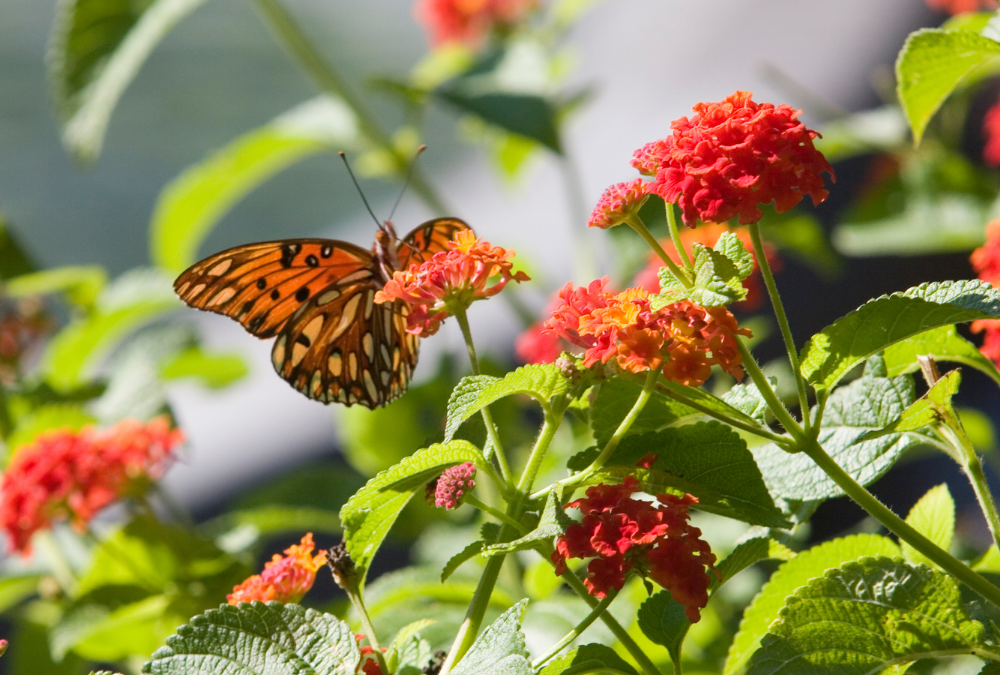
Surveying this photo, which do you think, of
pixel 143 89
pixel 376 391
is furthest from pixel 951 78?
pixel 143 89

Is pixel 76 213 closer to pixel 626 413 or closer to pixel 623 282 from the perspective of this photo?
pixel 623 282

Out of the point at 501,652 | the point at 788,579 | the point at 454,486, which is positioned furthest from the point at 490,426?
the point at 788,579

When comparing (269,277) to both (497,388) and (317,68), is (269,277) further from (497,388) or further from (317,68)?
(497,388)

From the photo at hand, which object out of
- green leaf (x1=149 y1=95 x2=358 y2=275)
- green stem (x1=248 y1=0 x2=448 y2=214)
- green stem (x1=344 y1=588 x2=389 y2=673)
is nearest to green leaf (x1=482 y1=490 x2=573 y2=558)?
green stem (x1=344 y1=588 x2=389 y2=673)

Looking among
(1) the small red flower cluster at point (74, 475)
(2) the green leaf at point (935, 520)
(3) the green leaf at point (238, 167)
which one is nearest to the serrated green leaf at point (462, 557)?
(2) the green leaf at point (935, 520)

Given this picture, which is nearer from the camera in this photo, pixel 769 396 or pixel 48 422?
pixel 769 396

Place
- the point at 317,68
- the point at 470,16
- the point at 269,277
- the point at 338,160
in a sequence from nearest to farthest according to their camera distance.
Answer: the point at 269,277 < the point at 317,68 < the point at 470,16 < the point at 338,160

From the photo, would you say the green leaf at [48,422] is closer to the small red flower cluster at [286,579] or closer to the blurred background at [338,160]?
Result: the blurred background at [338,160]
